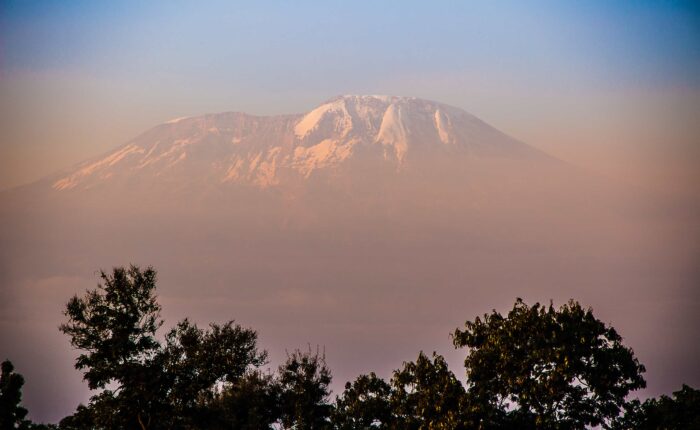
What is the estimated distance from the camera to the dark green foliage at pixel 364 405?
10444cm

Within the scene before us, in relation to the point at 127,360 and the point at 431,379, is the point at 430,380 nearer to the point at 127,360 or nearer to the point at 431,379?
the point at 431,379

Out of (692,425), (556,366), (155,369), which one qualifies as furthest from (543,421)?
(155,369)

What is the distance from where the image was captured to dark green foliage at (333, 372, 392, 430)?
104 meters

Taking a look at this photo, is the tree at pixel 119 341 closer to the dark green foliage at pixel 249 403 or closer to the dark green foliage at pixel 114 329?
the dark green foliage at pixel 114 329

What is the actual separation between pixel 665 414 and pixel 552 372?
991cm

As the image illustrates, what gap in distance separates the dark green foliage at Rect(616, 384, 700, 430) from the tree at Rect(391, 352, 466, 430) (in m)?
12.1

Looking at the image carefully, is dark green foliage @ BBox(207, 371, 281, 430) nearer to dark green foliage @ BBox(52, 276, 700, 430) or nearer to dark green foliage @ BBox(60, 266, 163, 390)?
dark green foliage @ BBox(52, 276, 700, 430)

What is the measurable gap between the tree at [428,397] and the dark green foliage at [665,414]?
12.1 m

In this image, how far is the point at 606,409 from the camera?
91.0 metres

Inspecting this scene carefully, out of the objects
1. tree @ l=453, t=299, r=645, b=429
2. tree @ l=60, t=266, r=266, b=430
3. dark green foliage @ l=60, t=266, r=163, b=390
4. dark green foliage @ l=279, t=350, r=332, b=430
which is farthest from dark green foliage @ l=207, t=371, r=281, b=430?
tree @ l=453, t=299, r=645, b=429

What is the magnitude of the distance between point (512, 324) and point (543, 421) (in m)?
7.67

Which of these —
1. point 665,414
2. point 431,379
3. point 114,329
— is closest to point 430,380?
point 431,379

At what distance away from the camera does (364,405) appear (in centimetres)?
10481

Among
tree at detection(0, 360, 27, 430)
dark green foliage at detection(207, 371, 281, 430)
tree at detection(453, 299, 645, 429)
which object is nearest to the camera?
tree at detection(453, 299, 645, 429)
